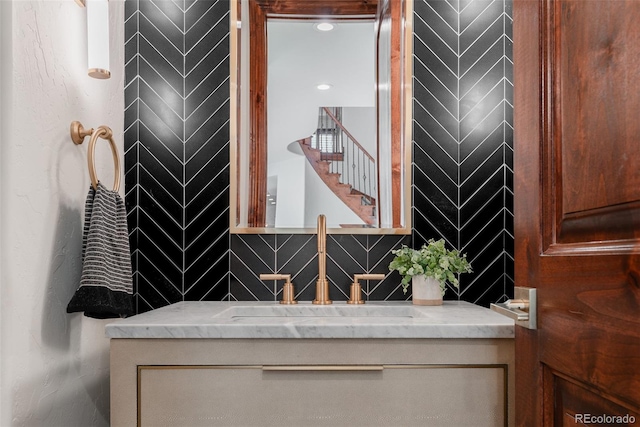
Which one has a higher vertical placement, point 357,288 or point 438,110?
point 438,110

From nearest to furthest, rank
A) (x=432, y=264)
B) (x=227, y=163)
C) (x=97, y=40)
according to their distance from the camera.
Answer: (x=97, y=40)
(x=432, y=264)
(x=227, y=163)

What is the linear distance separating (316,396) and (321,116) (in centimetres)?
93

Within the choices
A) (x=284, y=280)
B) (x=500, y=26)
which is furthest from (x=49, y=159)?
(x=500, y=26)

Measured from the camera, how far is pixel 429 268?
150 cm

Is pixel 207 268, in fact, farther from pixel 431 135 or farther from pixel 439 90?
pixel 439 90

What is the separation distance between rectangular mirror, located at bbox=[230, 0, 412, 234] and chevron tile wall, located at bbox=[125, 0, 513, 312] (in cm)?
5

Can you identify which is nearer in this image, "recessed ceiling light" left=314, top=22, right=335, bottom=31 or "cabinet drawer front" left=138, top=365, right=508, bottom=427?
"cabinet drawer front" left=138, top=365, right=508, bottom=427

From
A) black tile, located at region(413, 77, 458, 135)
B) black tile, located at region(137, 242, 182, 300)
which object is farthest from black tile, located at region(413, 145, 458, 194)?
black tile, located at region(137, 242, 182, 300)

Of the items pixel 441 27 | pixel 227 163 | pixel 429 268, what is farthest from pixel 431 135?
pixel 227 163

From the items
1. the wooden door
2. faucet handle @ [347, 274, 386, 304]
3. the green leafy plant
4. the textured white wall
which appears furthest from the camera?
faucet handle @ [347, 274, 386, 304]

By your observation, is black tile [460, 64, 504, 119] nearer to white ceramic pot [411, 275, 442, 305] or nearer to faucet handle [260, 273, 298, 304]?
white ceramic pot [411, 275, 442, 305]

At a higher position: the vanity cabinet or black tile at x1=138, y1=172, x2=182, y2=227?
black tile at x1=138, y1=172, x2=182, y2=227

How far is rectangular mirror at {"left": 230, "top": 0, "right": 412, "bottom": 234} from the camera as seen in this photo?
1.67 metres

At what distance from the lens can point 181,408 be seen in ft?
3.61
